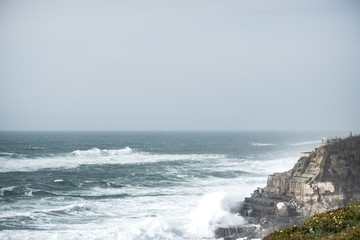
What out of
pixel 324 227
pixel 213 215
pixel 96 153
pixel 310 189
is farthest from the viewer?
pixel 96 153

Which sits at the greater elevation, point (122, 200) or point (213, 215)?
point (213, 215)

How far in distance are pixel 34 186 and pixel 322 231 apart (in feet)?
140

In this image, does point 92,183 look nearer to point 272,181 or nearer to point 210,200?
point 210,200

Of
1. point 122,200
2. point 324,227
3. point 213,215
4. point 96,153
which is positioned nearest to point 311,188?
point 213,215

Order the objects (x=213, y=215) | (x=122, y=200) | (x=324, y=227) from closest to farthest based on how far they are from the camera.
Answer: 1. (x=324, y=227)
2. (x=213, y=215)
3. (x=122, y=200)

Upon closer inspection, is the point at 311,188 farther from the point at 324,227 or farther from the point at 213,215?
the point at 324,227

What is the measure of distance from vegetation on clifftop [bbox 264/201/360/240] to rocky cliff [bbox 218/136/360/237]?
14.0 meters

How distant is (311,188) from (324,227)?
17.6 m

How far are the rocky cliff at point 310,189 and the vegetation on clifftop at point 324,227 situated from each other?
1403 cm

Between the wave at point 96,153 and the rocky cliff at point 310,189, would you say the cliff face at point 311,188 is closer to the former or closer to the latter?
the rocky cliff at point 310,189

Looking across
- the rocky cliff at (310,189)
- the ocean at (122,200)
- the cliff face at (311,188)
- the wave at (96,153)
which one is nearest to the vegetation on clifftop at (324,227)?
the rocky cliff at (310,189)

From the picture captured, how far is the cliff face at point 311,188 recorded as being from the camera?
29547 millimetres

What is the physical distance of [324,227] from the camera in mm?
13062

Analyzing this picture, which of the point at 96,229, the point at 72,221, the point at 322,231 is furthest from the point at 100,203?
the point at 322,231
